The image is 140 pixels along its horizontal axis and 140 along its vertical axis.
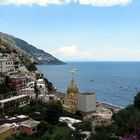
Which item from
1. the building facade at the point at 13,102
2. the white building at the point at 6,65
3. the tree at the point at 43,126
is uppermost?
the white building at the point at 6,65

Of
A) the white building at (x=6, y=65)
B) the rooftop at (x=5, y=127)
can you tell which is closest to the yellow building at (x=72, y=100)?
the rooftop at (x=5, y=127)

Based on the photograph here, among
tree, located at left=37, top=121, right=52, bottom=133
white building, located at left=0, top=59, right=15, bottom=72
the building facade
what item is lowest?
tree, located at left=37, top=121, right=52, bottom=133

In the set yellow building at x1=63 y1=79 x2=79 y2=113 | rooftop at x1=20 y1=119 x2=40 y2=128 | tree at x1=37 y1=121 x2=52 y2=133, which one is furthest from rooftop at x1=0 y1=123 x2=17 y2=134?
yellow building at x1=63 y1=79 x2=79 y2=113

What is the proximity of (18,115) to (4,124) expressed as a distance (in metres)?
4.31

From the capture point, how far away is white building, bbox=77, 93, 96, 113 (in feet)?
123

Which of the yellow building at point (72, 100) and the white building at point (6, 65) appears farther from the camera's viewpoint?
the white building at point (6, 65)

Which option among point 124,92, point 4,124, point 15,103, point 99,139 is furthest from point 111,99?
point 99,139

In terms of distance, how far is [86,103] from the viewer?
37.6 metres

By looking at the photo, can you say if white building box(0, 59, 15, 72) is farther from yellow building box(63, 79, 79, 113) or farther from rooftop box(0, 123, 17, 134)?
rooftop box(0, 123, 17, 134)

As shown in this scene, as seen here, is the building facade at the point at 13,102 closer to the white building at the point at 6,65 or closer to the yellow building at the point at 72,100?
the yellow building at the point at 72,100

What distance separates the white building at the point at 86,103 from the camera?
3744 cm

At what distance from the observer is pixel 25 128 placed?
28.4 m

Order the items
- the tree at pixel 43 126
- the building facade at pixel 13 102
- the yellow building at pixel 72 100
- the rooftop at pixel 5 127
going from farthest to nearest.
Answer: the yellow building at pixel 72 100 → the building facade at pixel 13 102 → the tree at pixel 43 126 → the rooftop at pixel 5 127

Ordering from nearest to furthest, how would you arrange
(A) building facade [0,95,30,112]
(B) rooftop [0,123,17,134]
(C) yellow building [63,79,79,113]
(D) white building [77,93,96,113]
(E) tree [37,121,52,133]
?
(B) rooftop [0,123,17,134]
(E) tree [37,121,52,133]
(A) building facade [0,95,30,112]
(D) white building [77,93,96,113]
(C) yellow building [63,79,79,113]
